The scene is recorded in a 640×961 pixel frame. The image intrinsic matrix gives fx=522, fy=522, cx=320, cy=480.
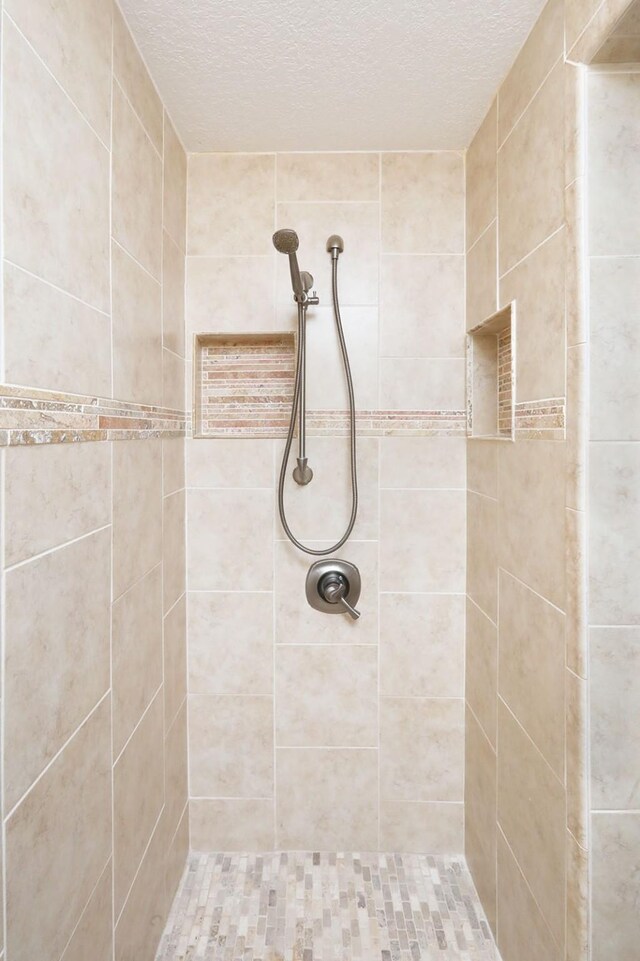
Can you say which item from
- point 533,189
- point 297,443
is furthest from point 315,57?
point 297,443

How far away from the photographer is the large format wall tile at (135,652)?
1178mm

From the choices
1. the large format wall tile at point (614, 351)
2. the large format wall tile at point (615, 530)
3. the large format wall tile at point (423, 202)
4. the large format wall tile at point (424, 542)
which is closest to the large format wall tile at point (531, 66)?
the large format wall tile at point (423, 202)

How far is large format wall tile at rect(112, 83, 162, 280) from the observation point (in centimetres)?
118

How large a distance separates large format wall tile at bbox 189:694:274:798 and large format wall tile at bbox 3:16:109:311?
138 centimetres

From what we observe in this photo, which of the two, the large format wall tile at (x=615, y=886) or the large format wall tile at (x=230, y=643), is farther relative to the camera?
the large format wall tile at (x=230, y=643)

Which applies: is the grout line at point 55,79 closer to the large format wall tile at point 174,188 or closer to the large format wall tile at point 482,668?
the large format wall tile at point 174,188

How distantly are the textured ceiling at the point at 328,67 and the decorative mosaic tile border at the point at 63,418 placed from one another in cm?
90

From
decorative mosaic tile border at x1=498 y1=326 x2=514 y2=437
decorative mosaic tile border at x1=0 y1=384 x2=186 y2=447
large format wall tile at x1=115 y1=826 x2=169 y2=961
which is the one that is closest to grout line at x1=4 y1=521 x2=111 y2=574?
decorative mosaic tile border at x1=0 y1=384 x2=186 y2=447

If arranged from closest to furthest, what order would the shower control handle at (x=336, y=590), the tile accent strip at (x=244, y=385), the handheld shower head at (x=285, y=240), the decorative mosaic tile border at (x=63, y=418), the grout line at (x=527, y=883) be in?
the decorative mosaic tile border at (x=63, y=418) < the grout line at (x=527, y=883) < the handheld shower head at (x=285, y=240) < the shower control handle at (x=336, y=590) < the tile accent strip at (x=244, y=385)

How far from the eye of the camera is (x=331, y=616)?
181 cm

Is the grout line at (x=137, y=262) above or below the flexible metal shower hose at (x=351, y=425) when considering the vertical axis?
above

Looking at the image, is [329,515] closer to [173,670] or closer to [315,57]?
[173,670]

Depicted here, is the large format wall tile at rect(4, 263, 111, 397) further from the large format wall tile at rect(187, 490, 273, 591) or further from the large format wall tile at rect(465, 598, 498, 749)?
the large format wall tile at rect(465, 598, 498, 749)

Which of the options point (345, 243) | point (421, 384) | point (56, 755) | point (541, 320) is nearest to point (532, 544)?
point (541, 320)
